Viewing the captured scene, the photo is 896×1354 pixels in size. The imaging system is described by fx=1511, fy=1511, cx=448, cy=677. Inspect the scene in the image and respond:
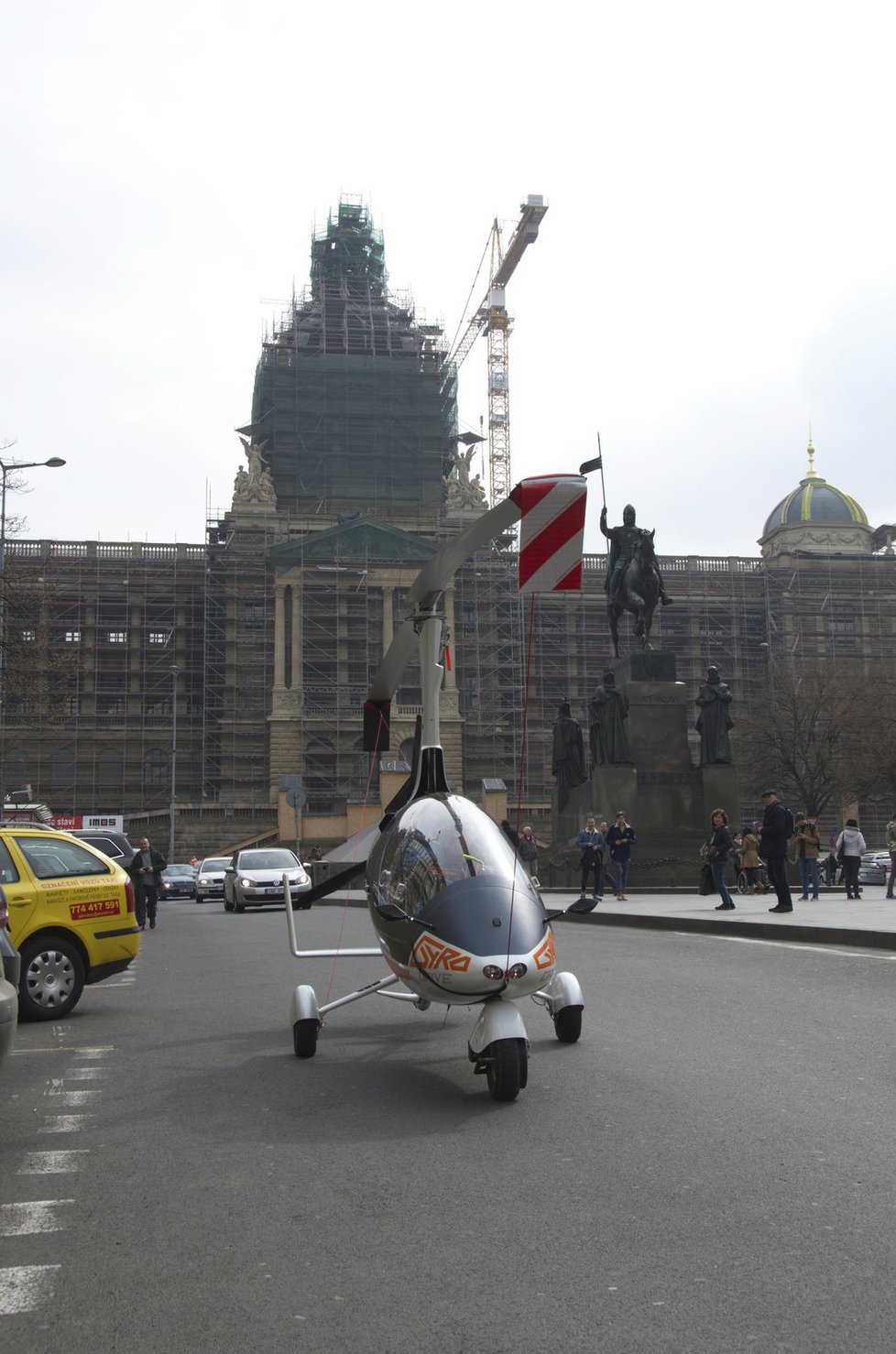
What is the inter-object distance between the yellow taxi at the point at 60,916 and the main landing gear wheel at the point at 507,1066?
18.8ft

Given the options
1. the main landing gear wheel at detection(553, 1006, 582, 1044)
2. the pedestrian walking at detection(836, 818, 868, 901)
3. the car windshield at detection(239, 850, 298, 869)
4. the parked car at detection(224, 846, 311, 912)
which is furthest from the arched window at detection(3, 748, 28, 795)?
the main landing gear wheel at detection(553, 1006, 582, 1044)

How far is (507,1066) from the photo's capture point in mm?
7098

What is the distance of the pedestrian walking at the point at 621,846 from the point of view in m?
26.1

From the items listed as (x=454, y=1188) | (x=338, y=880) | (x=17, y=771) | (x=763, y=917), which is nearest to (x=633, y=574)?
(x=763, y=917)

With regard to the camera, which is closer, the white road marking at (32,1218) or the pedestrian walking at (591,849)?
the white road marking at (32,1218)

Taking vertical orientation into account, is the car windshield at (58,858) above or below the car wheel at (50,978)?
above

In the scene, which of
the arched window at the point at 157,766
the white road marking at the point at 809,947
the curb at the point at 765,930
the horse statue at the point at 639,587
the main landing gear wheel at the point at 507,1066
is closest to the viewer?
the main landing gear wheel at the point at 507,1066

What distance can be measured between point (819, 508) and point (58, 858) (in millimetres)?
80740

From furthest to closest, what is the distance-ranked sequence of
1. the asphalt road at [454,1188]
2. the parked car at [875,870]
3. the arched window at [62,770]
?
1. the arched window at [62,770]
2. the parked car at [875,870]
3. the asphalt road at [454,1188]

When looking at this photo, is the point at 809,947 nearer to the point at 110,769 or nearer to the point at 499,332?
the point at 110,769

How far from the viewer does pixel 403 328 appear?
82125 millimetres

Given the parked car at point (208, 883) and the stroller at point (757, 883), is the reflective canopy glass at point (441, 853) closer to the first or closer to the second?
the stroller at point (757, 883)

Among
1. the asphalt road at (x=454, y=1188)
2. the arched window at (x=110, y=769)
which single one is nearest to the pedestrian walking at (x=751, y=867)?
the asphalt road at (x=454, y=1188)

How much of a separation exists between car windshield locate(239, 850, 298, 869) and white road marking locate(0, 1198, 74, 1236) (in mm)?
27181
